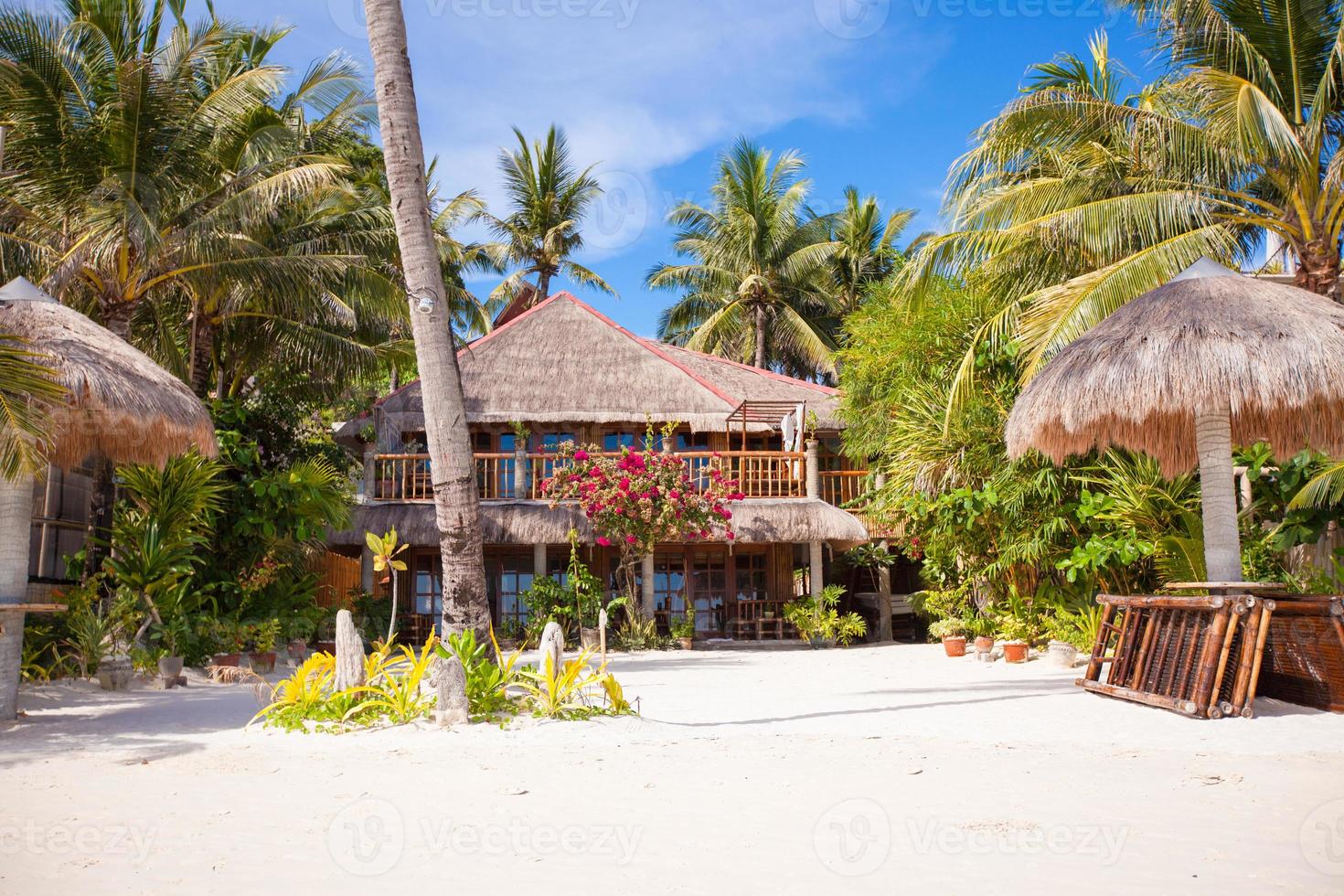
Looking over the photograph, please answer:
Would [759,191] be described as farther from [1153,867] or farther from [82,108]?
[1153,867]

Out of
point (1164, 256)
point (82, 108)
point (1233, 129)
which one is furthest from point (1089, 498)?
point (82, 108)

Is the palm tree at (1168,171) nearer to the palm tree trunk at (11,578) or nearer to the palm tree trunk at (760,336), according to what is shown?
the palm tree trunk at (11,578)

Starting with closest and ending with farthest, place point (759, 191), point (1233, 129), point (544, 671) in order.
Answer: point (544, 671) → point (1233, 129) → point (759, 191)

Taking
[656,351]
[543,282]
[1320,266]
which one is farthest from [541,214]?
[1320,266]

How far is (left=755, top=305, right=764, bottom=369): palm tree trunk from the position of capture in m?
25.0

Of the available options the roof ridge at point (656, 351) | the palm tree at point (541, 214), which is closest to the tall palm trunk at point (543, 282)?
the palm tree at point (541, 214)

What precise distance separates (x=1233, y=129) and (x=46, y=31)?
12242 mm

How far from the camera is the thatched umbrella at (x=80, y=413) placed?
257 inches

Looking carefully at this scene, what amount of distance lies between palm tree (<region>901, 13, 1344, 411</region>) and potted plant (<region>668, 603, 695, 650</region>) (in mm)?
5352

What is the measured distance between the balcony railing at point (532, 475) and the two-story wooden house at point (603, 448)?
0.03 metres

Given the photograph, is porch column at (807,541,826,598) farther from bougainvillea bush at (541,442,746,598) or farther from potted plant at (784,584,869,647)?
bougainvillea bush at (541,442,746,598)

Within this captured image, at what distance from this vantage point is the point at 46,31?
10633 mm

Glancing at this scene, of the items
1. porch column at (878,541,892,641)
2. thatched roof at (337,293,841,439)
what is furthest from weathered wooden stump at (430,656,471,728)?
porch column at (878,541,892,641)

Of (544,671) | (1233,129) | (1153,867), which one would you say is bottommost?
(1153,867)
